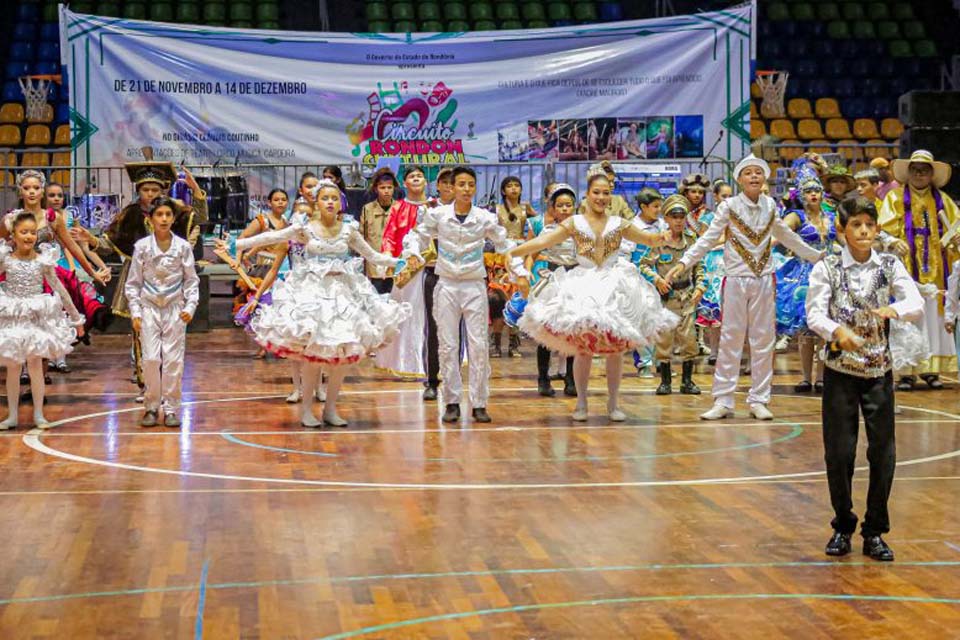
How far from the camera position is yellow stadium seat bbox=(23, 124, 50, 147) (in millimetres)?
20641

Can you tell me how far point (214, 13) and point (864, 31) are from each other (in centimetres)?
1021

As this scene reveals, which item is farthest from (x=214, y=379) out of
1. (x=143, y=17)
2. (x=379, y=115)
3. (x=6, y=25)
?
(x=6, y=25)

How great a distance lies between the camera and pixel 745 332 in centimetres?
1017

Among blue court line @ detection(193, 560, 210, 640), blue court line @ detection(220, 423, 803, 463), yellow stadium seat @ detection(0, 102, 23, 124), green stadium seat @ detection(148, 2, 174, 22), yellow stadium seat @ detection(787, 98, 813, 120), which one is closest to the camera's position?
blue court line @ detection(193, 560, 210, 640)

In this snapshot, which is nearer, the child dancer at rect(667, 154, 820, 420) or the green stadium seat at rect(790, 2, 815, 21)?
the child dancer at rect(667, 154, 820, 420)

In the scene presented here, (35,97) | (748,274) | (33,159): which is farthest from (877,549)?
(35,97)

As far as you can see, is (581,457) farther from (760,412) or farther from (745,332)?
(745,332)

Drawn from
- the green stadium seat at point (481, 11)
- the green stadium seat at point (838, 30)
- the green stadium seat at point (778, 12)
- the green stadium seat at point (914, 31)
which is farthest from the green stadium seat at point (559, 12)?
the green stadium seat at point (914, 31)

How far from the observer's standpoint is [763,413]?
32.8 feet

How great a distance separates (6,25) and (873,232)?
18926 millimetres

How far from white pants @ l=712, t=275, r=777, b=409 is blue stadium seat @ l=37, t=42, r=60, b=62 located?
14.5 m

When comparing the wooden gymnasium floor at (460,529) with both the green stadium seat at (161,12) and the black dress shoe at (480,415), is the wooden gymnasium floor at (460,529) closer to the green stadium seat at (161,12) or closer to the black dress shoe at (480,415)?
Answer: the black dress shoe at (480,415)

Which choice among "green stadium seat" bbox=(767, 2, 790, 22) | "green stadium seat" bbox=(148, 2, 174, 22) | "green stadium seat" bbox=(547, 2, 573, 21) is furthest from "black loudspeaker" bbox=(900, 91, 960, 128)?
"green stadium seat" bbox=(148, 2, 174, 22)

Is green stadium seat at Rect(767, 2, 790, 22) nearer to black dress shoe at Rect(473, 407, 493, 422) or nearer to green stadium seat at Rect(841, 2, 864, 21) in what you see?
green stadium seat at Rect(841, 2, 864, 21)
